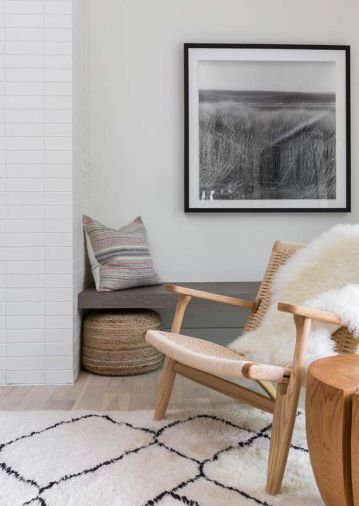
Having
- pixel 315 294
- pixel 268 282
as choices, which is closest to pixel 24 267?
pixel 268 282

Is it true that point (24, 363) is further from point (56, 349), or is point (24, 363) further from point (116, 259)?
point (116, 259)

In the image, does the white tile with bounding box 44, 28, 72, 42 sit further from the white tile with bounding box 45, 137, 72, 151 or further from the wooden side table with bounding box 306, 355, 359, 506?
the wooden side table with bounding box 306, 355, 359, 506

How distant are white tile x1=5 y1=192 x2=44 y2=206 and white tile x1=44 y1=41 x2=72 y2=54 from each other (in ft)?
2.48

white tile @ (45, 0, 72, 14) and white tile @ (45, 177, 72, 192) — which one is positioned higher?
white tile @ (45, 0, 72, 14)

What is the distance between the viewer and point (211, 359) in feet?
5.31

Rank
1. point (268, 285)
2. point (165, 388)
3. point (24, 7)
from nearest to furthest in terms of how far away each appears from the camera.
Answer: point (165, 388)
point (268, 285)
point (24, 7)

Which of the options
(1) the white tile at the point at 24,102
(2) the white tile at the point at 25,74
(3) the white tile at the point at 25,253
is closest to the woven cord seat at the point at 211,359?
(3) the white tile at the point at 25,253

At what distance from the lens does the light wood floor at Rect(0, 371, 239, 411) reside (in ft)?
7.59

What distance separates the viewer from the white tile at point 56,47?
2.63 metres

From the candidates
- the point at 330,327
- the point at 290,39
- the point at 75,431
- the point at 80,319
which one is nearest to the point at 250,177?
the point at 290,39

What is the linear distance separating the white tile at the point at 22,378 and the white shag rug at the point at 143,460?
0.51m

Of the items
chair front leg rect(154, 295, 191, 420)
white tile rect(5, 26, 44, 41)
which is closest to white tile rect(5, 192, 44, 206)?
white tile rect(5, 26, 44, 41)

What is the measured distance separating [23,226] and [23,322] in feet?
1.68

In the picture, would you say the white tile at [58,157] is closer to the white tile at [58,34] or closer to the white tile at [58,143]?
the white tile at [58,143]
